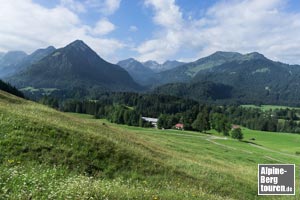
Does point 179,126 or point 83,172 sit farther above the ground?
point 179,126

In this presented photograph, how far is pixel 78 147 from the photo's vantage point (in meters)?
17.9

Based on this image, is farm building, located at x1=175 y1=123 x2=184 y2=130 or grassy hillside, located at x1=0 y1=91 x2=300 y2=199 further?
farm building, located at x1=175 y1=123 x2=184 y2=130

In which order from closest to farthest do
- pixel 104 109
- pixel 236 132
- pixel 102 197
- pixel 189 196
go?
pixel 102 197 < pixel 189 196 < pixel 236 132 < pixel 104 109

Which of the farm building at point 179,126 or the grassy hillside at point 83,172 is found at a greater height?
the farm building at point 179,126

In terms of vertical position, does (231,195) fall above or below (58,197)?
below

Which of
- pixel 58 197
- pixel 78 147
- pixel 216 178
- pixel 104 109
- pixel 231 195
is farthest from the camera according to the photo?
pixel 104 109

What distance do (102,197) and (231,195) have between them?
1204 cm

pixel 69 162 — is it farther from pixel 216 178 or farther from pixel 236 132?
pixel 236 132

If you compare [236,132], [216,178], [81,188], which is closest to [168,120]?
[236,132]

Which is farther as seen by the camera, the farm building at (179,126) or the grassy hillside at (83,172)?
the farm building at (179,126)

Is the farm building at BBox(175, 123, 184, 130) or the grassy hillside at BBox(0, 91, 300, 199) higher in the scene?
the farm building at BBox(175, 123, 184, 130)

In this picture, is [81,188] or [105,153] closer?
[81,188]

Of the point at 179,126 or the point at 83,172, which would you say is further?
the point at 179,126

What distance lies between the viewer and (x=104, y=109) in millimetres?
199875
